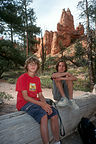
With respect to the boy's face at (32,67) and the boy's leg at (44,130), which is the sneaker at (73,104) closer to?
the boy's leg at (44,130)

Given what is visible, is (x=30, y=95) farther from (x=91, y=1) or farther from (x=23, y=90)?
(x=91, y=1)

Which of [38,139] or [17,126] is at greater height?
[17,126]

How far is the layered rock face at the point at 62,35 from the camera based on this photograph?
33719 mm

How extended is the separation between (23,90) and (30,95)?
21 cm

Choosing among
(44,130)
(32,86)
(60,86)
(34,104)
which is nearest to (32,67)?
(32,86)

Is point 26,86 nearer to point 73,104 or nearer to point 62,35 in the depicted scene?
point 73,104

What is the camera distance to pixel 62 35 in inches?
1359

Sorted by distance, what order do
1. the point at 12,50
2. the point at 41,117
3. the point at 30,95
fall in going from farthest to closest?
1. the point at 12,50
2. the point at 30,95
3. the point at 41,117

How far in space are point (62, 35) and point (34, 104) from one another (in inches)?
1352

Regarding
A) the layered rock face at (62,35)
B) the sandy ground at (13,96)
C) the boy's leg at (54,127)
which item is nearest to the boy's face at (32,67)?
the boy's leg at (54,127)

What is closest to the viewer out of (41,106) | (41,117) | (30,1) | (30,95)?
(41,117)

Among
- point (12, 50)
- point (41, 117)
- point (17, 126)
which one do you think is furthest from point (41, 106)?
point (12, 50)

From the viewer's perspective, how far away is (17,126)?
1.70 m

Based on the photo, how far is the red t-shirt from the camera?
205 centimetres
